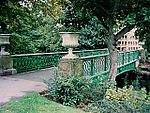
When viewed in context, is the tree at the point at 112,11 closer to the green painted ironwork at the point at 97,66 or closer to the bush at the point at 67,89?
the green painted ironwork at the point at 97,66

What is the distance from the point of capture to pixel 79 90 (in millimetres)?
7039

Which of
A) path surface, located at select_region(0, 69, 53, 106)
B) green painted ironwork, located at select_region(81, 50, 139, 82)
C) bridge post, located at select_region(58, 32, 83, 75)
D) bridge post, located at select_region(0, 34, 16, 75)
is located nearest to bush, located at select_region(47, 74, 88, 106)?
bridge post, located at select_region(58, 32, 83, 75)

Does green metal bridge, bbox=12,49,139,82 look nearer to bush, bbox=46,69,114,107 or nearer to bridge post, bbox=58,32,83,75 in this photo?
bridge post, bbox=58,32,83,75

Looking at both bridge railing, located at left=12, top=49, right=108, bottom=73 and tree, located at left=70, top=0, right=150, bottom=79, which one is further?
bridge railing, located at left=12, top=49, right=108, bottom=73

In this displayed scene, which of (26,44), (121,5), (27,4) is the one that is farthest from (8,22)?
(121,5)

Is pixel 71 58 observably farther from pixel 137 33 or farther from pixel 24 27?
pixel 24 27

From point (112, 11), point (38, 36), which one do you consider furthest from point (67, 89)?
point (38, 36)

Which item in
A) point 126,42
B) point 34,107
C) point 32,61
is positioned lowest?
point 34,107

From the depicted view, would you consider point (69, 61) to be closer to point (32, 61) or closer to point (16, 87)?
point (16, 87)

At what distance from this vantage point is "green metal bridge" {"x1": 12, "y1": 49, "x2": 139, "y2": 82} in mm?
9742

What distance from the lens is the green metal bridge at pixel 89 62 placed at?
9742 mm

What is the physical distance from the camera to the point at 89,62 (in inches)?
384

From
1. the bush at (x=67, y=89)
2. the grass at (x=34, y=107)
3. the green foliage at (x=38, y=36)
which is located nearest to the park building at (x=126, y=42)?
the green foliage at (x=38, y=36)

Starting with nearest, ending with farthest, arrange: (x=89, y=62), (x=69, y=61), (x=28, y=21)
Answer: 1. (x=69, y=61)
2. (x=89, y=62)
3. (x=28, y=21)
